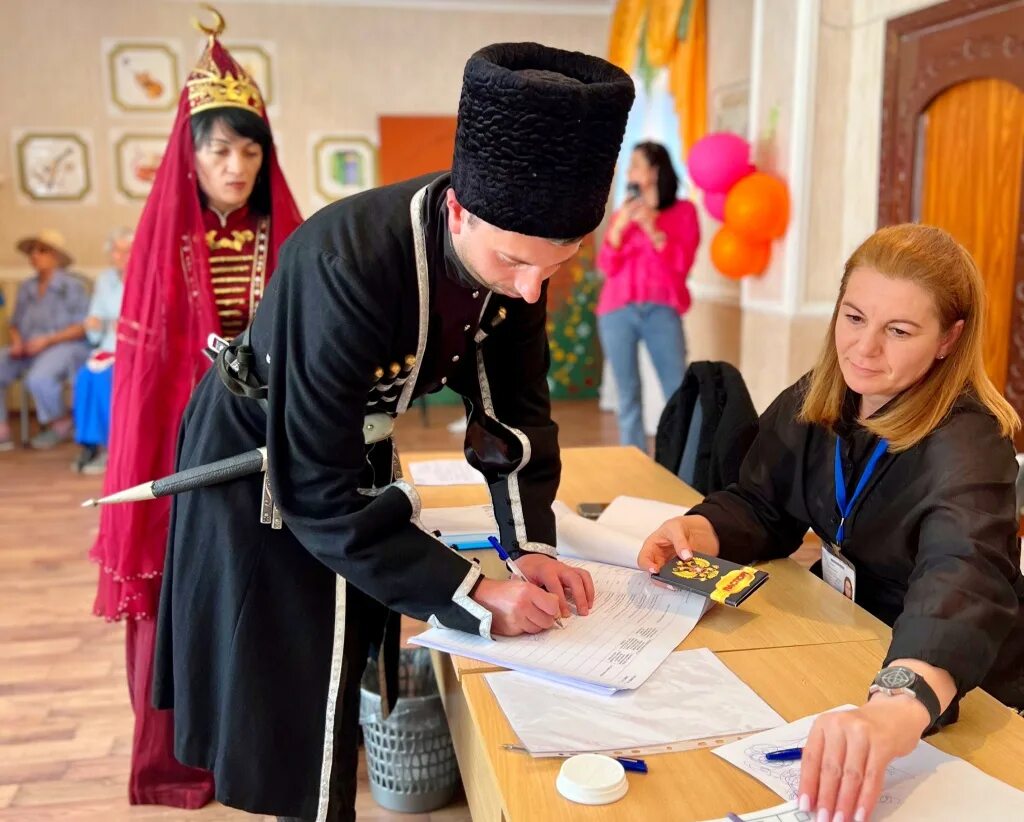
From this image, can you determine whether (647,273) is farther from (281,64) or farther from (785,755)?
(785,755)

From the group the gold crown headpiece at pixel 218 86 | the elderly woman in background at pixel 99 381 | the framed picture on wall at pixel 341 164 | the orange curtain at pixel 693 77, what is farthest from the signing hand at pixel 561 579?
the framed picture on wall at pixel 341 164

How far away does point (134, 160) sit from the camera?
21.5 feet

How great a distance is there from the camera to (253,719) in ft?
4.44

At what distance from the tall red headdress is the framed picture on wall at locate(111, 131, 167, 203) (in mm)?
5006

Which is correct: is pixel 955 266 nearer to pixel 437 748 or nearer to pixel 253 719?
pixel 253 719

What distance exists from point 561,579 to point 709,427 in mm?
991

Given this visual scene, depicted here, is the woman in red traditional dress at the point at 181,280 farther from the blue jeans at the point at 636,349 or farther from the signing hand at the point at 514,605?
the blue jeans at the point at 636,349

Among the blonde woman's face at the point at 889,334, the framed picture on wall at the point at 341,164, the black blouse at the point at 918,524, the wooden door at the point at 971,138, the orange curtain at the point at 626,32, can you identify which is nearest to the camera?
the black blouse at the point at 918,524

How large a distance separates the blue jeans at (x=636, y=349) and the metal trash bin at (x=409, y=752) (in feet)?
9.25

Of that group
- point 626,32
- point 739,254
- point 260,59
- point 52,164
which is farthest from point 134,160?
point 739,254

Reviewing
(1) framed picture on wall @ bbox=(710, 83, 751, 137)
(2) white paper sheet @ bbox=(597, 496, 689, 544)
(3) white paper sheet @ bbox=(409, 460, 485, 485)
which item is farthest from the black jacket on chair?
(1) framed picture on wall @ bbox=(710, 83, 751, 137)

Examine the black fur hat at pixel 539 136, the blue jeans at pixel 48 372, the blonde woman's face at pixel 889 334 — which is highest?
the black fur hat at pixel 539 136

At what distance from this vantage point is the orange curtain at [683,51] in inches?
209

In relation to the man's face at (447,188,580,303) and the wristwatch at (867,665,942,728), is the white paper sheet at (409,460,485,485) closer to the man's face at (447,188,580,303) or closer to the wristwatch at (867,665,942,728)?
the man's face at (447,188,580,303)
